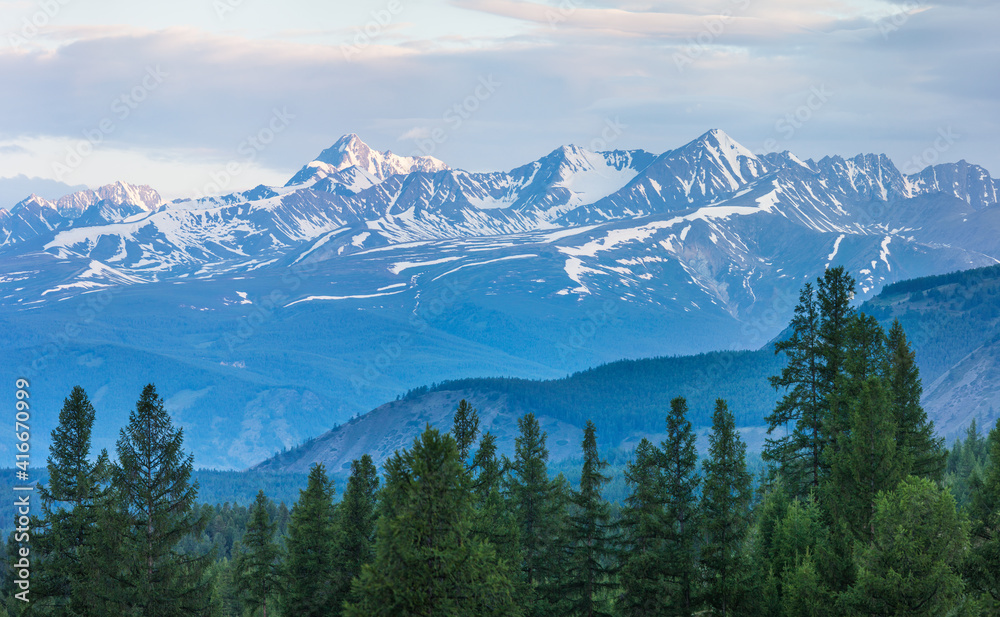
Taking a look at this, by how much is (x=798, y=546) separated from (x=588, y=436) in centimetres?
1274

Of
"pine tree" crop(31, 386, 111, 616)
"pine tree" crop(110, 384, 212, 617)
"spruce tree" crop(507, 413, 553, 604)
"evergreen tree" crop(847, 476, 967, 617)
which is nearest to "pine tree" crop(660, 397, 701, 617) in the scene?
"spruce tree" crop(507, 413, 553, 604)

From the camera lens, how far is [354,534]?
56406 millimetres

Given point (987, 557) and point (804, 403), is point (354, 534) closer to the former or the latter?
point (804, 403)

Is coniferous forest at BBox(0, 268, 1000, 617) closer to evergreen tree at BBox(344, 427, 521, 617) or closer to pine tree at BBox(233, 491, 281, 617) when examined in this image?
evergreen tree at BBox(344, 427, 521, 617)

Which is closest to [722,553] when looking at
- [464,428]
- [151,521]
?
[464,428]

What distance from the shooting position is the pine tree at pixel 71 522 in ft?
160

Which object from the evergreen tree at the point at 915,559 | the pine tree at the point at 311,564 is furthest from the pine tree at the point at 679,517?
the pine tree at the point at 311,564

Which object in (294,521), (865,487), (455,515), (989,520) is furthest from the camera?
(294,521)

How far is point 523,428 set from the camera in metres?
61.6

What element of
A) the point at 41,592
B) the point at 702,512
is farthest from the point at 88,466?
the point at 702,512

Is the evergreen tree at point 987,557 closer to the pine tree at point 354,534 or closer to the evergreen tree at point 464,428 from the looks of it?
the evergreen tree at point 464,428

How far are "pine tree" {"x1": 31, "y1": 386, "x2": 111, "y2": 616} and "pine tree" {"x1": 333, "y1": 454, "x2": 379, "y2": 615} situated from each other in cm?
1202

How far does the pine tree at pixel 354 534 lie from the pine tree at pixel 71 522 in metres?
12.0

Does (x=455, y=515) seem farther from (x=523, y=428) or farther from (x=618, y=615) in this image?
(x=523, y=428)
